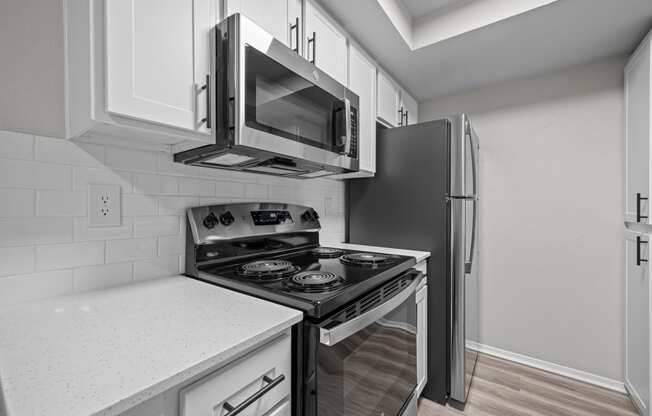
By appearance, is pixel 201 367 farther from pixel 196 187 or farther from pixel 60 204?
pixel 196 187

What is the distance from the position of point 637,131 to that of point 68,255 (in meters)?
2.92

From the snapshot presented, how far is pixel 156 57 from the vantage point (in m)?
0.89

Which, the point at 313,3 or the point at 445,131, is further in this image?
the point at 445,131

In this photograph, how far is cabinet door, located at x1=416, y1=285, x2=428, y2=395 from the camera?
5.54 feet

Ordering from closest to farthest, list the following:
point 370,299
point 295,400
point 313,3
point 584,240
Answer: point 295,400
point 370,299
point 313,3
point 584,240

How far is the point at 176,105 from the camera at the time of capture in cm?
94


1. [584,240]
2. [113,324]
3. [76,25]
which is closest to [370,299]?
[113,324]

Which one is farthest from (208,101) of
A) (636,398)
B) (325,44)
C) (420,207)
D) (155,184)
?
(636,398)

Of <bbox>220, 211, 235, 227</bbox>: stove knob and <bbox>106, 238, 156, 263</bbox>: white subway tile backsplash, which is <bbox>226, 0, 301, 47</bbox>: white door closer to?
<bbox>220, 211, 235, 227</bbox>: stove knob

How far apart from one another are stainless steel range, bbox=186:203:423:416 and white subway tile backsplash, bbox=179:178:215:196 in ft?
0.29

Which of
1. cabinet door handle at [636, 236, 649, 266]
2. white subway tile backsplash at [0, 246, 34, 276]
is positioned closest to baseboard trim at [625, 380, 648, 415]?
cabinet door handle at [636, 236, 649, 266]

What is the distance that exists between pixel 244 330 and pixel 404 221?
1482mm

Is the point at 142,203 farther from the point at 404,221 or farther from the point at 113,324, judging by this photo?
the point at 404,221

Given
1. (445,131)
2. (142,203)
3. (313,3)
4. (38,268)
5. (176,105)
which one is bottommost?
(38,268)
